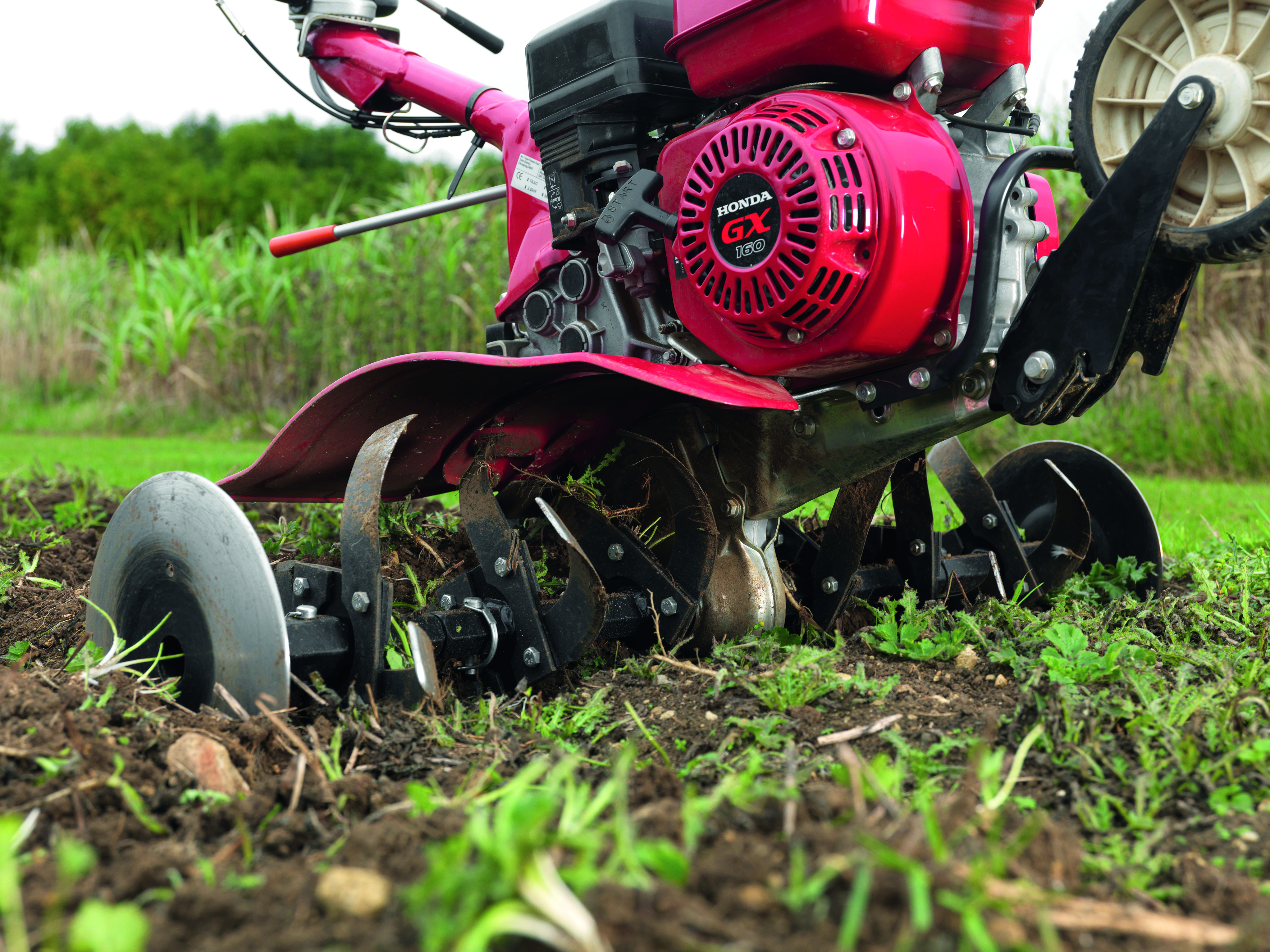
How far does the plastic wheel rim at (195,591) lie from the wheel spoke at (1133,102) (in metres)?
1.67

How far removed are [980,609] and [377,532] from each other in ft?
5.03

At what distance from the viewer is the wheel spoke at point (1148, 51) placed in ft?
5.96

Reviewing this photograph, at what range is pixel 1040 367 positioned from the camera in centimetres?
193

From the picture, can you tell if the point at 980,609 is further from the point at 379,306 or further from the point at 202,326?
the point at 202,326

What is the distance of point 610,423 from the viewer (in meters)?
2.42

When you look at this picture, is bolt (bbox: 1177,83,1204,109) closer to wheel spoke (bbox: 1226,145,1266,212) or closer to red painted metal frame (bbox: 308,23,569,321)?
wheel spoke (bbox: 1226,145,1266,212)

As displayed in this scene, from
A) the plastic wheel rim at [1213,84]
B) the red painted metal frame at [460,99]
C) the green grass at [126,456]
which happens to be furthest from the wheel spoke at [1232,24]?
the green grass at [126,456]

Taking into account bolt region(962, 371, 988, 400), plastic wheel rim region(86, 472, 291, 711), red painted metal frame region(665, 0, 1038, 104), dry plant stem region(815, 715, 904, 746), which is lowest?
dry plant stem region(815, 715, 904, 746)

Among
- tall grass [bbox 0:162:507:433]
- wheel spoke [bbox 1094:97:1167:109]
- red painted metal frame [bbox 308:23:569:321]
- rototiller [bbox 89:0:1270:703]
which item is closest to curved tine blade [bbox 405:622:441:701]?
rototiller [bbox 89:0:1270:703]

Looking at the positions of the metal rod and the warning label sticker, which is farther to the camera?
the metal rod

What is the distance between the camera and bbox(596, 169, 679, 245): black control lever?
7.09 ft

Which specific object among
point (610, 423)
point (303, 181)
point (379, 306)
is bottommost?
point (610, 423)

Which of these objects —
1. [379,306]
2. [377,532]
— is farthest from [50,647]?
[379,306]

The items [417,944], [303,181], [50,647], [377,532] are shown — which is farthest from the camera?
[303,181]
